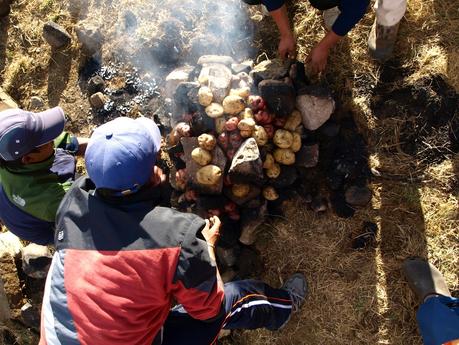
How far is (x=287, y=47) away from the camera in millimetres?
4109

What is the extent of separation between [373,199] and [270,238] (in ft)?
3.32

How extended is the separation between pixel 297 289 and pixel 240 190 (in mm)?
1042

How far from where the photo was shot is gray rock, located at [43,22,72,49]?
16.6 feet

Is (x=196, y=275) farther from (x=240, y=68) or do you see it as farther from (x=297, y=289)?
(x=240, y=68)

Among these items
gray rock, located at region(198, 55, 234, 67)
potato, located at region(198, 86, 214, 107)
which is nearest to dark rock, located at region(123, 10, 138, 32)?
gray rock, located at region(198, 55, 234, 67)

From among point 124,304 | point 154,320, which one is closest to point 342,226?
point 154,320

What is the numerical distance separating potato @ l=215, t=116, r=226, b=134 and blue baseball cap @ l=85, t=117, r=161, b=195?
1063mm

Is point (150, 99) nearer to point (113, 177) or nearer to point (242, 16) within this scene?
point (242, 16)

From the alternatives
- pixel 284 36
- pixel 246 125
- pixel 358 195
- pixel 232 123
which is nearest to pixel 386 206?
pixel 358 195

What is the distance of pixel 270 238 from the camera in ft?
13.7

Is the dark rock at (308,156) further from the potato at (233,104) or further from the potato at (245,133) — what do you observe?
the potato at (233,104)

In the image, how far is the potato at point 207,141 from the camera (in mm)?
3730

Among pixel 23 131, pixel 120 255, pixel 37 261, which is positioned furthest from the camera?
pixel 37 261

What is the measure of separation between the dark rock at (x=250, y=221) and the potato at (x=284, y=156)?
0.45m
